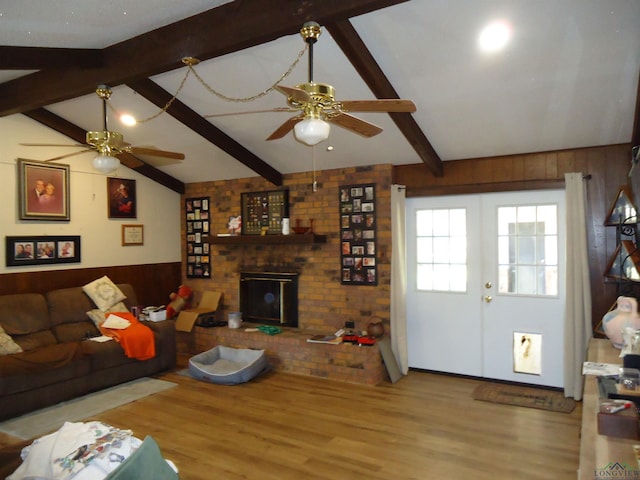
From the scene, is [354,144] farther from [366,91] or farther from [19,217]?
[19,217]

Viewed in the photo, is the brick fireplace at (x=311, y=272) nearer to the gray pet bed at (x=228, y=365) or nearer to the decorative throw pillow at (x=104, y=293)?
the gray pet bed at (x=228, y=365)

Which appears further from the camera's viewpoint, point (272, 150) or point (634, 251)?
point (272, 150)

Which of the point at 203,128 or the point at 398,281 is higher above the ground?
the point at 203,128

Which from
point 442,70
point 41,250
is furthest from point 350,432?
point 41,250

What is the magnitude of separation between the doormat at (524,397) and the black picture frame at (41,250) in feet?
15.5

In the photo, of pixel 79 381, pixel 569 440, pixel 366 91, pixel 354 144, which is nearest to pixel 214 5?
pixel 366 91

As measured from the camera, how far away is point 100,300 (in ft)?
17.5

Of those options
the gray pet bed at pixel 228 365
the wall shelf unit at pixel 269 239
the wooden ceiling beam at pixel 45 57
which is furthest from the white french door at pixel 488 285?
the wooden ceiling beam at pixel 45 57

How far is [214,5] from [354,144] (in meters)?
2.18

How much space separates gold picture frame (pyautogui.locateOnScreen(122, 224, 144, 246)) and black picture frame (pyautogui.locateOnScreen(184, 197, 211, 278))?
715 millimetres

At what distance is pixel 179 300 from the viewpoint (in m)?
6.35

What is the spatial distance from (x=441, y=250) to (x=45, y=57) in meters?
4.08

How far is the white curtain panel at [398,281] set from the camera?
5.06m

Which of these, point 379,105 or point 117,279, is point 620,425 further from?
point 117,279
